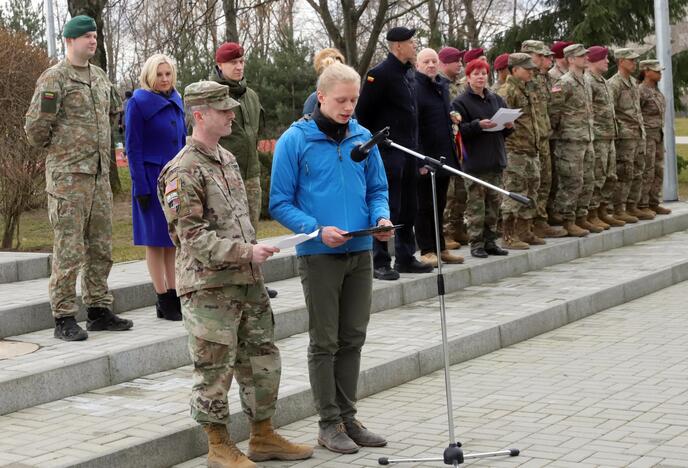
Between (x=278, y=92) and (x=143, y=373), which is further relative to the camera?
(x=278, y=92)

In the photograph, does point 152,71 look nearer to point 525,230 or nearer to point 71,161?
point 71,161

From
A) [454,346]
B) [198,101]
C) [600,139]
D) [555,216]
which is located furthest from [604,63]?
[198,101]

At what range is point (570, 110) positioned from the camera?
13328 millimetres

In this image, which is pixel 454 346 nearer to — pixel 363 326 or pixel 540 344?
pixel 540 344

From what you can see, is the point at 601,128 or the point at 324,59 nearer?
the point at 324,59

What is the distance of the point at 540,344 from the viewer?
918 cm

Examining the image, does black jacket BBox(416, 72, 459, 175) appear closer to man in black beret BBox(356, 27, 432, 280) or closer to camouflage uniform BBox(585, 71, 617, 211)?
man in black beret BBox(356, 27, 432, 280)

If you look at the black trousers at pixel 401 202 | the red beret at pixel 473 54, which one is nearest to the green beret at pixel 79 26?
the black trousers at pixel 401 202

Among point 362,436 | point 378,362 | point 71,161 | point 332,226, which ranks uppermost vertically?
point 71,161

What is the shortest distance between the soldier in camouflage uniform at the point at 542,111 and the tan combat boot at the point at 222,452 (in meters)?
7.76

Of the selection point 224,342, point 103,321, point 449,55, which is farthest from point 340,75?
point 449,55

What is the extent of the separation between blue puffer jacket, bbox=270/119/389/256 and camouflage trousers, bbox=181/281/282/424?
1.68 feet

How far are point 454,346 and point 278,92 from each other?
14.9 m

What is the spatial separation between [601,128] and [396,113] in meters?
4.63
